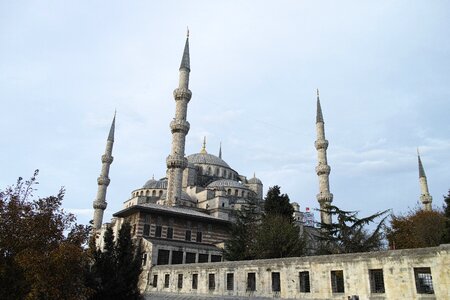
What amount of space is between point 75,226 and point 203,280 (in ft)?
36.7

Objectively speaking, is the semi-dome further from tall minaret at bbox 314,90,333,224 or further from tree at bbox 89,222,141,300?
tree at bbox 89,222,141,300

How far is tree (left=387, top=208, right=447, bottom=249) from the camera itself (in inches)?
1101

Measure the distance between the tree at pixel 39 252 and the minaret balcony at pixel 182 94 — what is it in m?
29.5

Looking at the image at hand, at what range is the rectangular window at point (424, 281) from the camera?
1306cm

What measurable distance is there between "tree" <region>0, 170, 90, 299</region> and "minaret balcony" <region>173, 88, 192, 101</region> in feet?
96.7

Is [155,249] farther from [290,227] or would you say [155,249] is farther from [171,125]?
[171,125]

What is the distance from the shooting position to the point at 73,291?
10000mm

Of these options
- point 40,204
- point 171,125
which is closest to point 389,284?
point 40,204

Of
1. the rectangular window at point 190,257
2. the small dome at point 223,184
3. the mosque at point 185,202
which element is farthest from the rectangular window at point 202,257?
the small dome at point 223,184

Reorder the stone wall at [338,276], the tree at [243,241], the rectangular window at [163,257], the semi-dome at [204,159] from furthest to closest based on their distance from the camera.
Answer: the semi-dome at [204,159]
the rectangular window at [163,257]
the tree at [243,241]
the stone wall at [338,276]

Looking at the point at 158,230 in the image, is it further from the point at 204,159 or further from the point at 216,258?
the point at 204,159

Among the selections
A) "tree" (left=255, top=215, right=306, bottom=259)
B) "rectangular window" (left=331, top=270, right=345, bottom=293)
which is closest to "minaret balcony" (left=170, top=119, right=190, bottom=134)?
"tree" (left=255, top=215, right=306, bottom=259)

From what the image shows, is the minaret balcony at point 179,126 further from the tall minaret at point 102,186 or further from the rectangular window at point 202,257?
the tall minaret at point 102,186

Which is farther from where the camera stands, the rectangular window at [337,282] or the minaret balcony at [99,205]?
the minaret balcony at [99,205]
